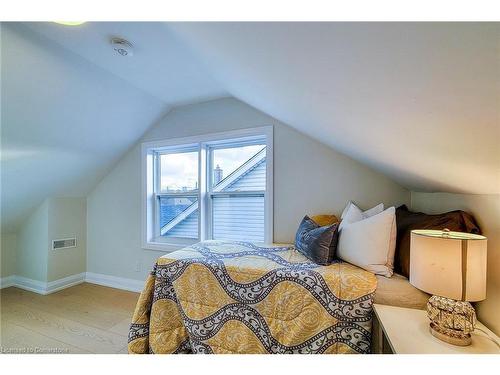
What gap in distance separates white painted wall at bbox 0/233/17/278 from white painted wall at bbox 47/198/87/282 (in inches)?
28.4

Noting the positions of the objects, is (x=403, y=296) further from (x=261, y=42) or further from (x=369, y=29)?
(x=261, y=42)

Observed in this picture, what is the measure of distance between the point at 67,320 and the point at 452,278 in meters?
Result: 3.10

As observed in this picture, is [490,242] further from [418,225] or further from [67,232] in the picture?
[67,232]

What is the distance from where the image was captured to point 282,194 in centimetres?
229

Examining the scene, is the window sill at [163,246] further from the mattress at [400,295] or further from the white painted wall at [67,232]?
the mattress at [400,295]

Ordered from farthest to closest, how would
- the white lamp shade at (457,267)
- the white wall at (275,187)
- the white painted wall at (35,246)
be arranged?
the white painted wall at (35,246) → the white wall at (275,187) → the white lamp shade at (457,267)

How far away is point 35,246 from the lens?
284cm

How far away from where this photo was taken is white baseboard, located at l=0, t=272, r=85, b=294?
2.73m

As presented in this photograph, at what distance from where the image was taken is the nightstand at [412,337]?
2.90 ft

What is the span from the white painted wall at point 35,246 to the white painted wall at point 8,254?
7 centimetres

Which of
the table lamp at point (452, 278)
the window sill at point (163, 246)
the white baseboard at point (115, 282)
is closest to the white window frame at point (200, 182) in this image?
the window sill at point (163, 246)

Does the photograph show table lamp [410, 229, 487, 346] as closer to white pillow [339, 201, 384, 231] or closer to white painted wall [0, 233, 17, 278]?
white pillow [339, 201, 384, 231]

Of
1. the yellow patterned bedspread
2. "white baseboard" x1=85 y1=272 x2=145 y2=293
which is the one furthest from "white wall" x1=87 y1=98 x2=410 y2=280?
the yellow patterned bedspread
